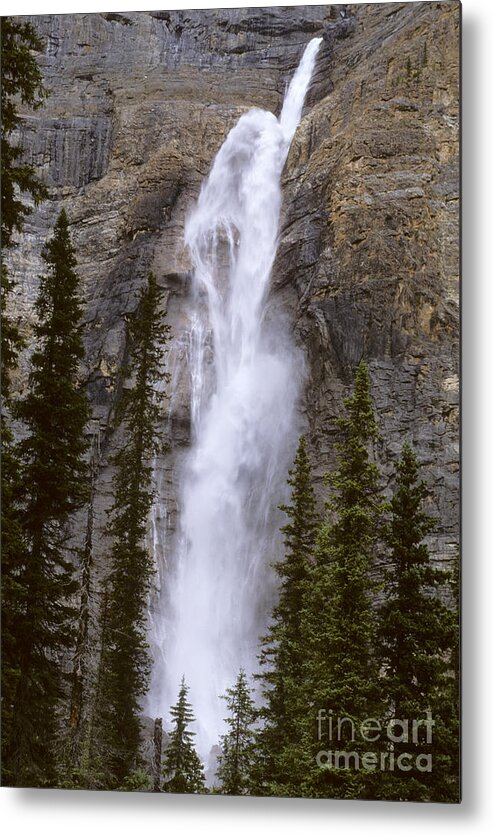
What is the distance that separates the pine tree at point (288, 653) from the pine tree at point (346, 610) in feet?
0.23

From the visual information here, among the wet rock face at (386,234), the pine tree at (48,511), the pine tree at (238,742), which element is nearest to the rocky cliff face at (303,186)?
the wet rock face at (386,234)

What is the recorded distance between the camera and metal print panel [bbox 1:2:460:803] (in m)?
7.27

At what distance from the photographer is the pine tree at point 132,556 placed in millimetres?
7527

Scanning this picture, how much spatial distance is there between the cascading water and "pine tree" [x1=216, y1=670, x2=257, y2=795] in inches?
2.7

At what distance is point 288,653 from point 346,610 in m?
0.45

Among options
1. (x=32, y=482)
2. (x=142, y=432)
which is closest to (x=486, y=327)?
(x=142, y=432)

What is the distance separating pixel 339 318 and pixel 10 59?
282 centimetres

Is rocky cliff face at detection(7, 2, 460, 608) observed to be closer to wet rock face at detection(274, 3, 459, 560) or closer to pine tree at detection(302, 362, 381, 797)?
wet rock face at detection(274, 3, 459, 560)

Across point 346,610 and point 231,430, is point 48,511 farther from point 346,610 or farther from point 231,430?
point 346,610

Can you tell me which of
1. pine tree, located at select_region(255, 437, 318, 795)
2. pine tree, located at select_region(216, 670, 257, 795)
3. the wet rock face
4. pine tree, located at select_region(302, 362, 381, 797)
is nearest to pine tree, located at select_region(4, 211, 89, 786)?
pine tree, located at select_region(216, 670, 257, 795)

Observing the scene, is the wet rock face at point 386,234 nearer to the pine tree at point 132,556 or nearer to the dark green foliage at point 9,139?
the pine tree at point 132,556

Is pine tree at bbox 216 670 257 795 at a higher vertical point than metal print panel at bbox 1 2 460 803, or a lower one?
lower

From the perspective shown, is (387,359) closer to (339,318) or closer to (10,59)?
(339,318)

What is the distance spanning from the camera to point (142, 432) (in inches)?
307
